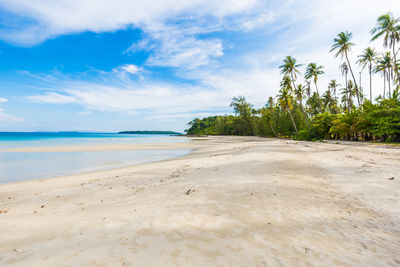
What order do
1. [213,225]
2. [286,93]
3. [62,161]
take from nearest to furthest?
[213,225] < [62,161] < [286,93]

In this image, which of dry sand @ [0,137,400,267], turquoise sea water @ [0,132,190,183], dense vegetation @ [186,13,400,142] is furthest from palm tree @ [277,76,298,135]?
dry sand @ [0,137,400,267]

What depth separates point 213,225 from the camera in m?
3.28

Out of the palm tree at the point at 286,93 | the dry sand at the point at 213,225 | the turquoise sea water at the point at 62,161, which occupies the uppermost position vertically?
the palm tree at the point at 286,93

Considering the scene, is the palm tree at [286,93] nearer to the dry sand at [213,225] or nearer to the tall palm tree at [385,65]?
the tall palm tree at [385,65]

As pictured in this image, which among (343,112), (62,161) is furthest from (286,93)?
(62,161)

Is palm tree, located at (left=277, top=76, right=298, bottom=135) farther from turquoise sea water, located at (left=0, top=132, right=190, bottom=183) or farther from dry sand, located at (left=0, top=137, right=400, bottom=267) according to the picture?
dry sand, located at (left=0, top=137, right=400, bottom=267)

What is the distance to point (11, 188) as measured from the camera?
7688mm

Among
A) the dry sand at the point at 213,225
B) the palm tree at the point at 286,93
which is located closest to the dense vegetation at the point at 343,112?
the palm tree at the point at 286,93

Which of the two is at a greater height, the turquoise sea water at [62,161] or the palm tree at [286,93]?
the palm tree at [286,93]

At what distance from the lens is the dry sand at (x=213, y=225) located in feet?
7.92

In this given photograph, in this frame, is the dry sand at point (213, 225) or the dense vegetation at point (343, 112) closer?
the dry sand at point (213, 225)

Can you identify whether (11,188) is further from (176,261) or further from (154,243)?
(176,261)

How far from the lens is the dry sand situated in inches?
95.0

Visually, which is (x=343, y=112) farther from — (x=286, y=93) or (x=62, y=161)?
(x=62, y=161)
